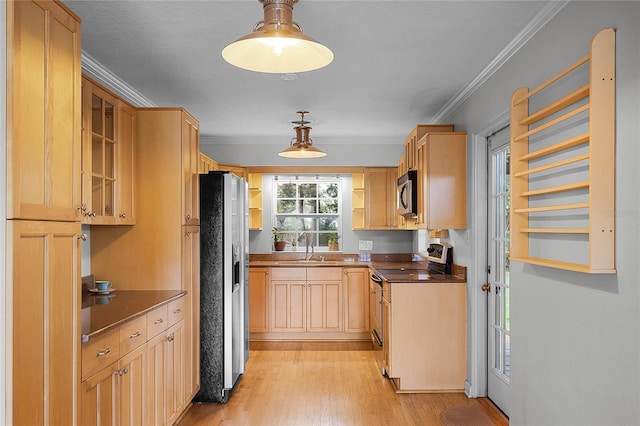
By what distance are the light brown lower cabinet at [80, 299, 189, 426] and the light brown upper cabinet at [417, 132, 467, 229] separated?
7.35 ft

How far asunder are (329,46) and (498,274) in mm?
2084

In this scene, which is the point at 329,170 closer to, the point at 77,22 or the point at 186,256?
the point at 186,256

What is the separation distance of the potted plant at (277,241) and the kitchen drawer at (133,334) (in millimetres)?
4006

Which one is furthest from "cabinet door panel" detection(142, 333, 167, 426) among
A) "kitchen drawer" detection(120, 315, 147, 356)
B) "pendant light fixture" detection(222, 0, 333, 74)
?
"pendant light fixture" detection(222, 0, 333, 74)

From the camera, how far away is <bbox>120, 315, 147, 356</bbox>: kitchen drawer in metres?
2.53

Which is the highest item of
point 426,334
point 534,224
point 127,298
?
point 534,224

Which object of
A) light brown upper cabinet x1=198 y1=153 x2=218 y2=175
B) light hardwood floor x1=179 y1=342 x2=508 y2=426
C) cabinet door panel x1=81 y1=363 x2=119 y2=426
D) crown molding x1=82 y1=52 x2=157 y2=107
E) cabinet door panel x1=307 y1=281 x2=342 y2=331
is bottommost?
light hardwood floor x1=179 y1=342 x2=508 y2=426

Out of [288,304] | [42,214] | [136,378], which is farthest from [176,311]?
[288,304]

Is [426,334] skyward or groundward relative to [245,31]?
groundward

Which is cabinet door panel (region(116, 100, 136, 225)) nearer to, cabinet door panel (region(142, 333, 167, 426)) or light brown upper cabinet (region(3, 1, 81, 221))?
cabinet door panel (region(142, 333, 167, 426))

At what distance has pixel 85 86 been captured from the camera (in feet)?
9.26

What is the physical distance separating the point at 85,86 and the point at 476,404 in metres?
3.50

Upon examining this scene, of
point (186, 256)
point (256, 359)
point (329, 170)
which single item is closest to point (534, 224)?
point (186, 256)

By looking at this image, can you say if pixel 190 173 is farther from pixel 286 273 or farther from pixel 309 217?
pixel 309 217
